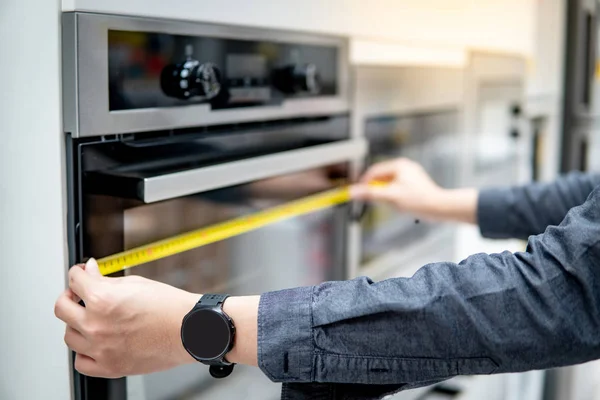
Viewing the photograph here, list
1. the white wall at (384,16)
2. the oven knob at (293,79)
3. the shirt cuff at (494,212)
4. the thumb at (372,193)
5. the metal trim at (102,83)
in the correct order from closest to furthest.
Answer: the metal trim at (102,83)
the white wall at (384,16)
the oven knob at (293,79)
the thumb at (372,193)
the shirt cuff at (494,212)

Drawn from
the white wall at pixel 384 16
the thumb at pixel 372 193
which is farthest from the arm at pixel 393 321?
the thumb at pixel 372 193

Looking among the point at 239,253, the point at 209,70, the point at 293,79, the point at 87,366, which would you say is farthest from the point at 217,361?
the point at 293,79

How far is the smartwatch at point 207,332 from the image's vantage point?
70 cm

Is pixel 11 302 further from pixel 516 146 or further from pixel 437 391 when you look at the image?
pixel 516 146

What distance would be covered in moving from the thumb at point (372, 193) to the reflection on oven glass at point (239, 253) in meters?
0.06

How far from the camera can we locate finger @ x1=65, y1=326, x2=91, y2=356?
703 millimetres

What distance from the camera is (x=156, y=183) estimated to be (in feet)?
2.41

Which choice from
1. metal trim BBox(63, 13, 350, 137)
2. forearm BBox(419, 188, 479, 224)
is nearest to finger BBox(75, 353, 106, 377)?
metal trim BBox(63, 13, 350, 137)

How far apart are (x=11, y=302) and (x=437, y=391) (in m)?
0.96

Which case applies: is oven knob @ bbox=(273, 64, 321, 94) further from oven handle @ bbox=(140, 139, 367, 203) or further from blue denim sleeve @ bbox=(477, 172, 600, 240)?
blue denim sleeve @ bbox=(477, 172, 600, 240)

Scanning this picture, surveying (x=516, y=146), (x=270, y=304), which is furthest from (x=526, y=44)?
(x=270, y=304)

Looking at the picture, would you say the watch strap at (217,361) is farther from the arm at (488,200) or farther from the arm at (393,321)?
the arm at (488,200)

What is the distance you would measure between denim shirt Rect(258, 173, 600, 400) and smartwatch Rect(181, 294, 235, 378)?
4 centimetres

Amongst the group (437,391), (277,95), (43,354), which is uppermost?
(277,95)
